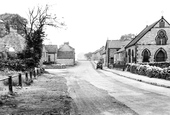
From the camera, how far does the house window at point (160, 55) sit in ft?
136

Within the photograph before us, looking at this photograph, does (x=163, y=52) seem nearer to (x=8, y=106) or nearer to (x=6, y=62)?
(x=6, y=62)

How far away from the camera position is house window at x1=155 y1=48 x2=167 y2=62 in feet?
136

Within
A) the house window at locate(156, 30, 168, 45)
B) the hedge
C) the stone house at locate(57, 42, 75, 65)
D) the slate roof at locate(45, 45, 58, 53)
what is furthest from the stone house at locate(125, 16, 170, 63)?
the stone house at locate(57, 42, 75, 65)

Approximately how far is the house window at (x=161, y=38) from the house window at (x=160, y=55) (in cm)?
139

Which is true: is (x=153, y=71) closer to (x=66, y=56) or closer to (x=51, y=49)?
(x=51, y=49)

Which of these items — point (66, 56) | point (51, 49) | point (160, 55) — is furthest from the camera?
point (66, 56)

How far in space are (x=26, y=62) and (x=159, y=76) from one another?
18.3 m

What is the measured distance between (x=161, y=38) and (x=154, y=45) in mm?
1936

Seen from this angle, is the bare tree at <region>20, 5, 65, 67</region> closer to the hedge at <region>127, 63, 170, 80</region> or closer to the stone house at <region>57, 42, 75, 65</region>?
the hedge at <region>127, 63, 170, 80</region>

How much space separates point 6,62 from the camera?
1170 inches

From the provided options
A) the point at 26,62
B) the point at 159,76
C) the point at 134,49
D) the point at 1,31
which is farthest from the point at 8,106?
the point at 1,31

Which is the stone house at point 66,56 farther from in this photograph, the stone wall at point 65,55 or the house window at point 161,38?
the house window at point 161,38

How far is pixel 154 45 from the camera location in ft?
136

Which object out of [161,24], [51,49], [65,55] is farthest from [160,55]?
[51,49]
